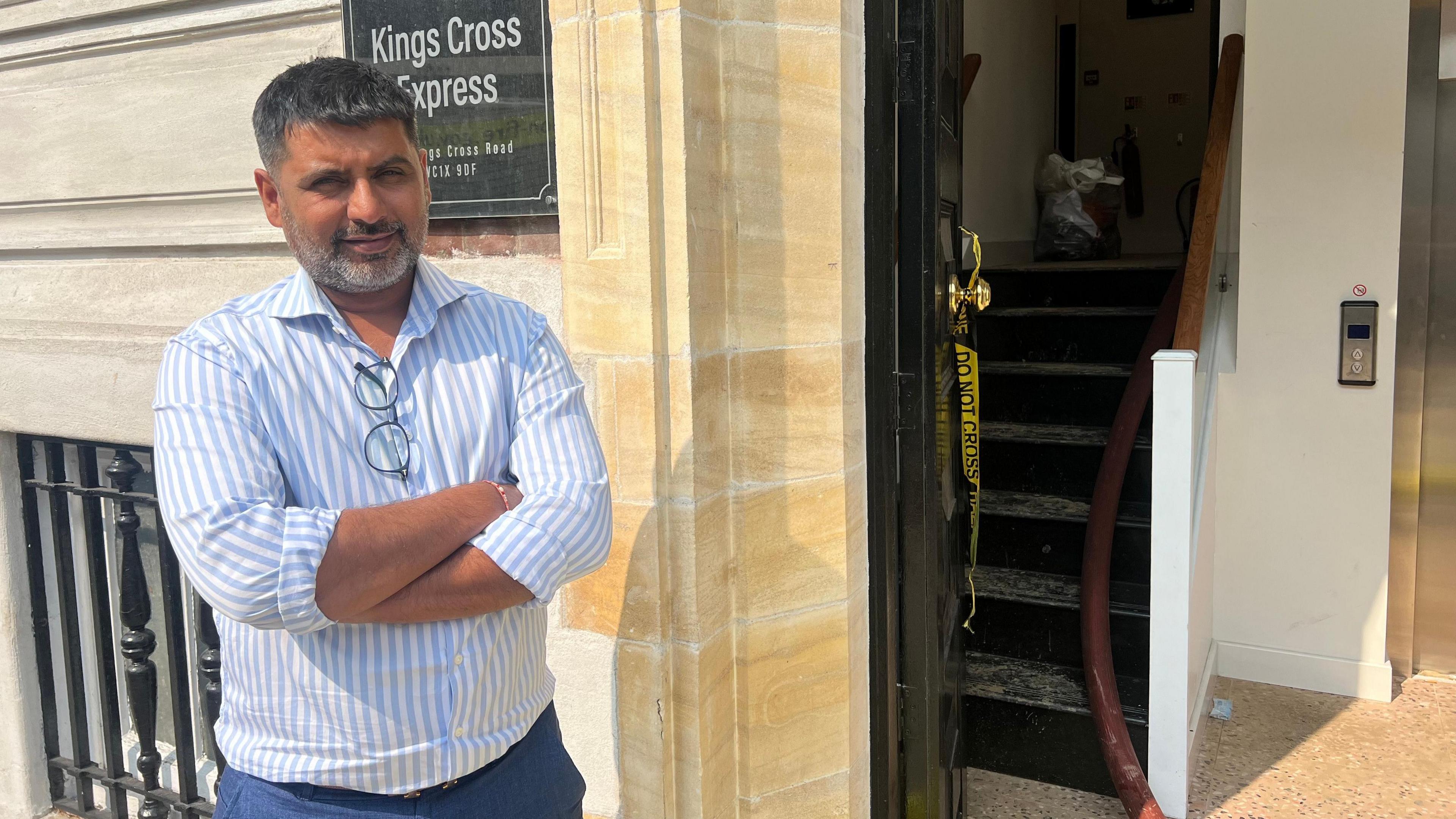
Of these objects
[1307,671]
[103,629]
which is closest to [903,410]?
[103,629]

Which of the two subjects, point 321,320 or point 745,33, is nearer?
point 321,320

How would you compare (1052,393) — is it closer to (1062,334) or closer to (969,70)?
(1062,334)

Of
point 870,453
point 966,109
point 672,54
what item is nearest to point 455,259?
point 672,54

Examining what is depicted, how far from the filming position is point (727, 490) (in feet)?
6.98

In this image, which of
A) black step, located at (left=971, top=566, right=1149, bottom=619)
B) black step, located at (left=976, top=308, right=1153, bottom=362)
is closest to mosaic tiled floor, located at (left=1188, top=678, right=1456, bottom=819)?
black step, located at (left=971, top=566, right=1149, bottom=619)

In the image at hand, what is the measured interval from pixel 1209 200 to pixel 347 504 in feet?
10.7

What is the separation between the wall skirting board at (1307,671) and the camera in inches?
158

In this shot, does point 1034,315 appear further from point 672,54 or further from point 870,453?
point 672,54

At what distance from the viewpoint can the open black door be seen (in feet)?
7.64

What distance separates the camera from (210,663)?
9.25 feet

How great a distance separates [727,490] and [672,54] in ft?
2.78

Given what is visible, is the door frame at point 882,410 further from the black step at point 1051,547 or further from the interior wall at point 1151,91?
the interior wall at point 1151,91

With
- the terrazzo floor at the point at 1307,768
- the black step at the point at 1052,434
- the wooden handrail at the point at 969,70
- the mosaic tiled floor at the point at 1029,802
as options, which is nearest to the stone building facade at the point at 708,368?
the mosaic tiled floor at the point at 1029,802

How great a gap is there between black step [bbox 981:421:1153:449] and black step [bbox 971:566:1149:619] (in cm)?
54
